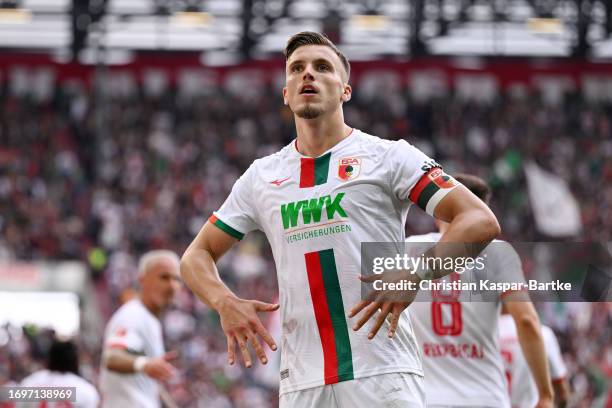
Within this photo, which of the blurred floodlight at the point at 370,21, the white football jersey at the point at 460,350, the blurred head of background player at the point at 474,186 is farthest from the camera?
the blurred floodlight at the point at 370,21

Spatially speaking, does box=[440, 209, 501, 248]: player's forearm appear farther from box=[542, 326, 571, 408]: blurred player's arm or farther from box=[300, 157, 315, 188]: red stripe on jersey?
box=[542, 326, 571, 408]: blurred player's arm

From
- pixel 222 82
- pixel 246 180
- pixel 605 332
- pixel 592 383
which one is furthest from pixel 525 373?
pixel 222 82

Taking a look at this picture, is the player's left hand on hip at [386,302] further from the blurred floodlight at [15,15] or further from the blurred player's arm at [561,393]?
the blurred floodlight at [15,15]

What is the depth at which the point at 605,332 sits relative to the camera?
19.8 metres

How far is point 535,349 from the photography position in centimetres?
655

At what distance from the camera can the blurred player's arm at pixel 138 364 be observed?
809cm

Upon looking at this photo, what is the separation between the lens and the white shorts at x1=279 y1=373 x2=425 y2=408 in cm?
459

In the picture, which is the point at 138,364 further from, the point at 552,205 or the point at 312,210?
the point at 552,205

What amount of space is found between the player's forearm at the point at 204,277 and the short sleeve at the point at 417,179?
2.82ft

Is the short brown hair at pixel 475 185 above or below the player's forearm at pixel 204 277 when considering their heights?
above

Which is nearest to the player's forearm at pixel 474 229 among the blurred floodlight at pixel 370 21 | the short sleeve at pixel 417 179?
the short sleeve at pixel 417 179

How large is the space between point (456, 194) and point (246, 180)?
43.6 inches

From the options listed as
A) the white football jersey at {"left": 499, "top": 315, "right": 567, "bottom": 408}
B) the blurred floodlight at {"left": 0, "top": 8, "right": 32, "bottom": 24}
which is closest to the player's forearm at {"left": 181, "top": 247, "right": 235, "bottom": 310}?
the white football jersey at {"left": 499, "top": 315, "right": 567, "bottom": 408}

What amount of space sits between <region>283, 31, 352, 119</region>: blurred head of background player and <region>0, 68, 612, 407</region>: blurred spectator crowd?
606 inches
